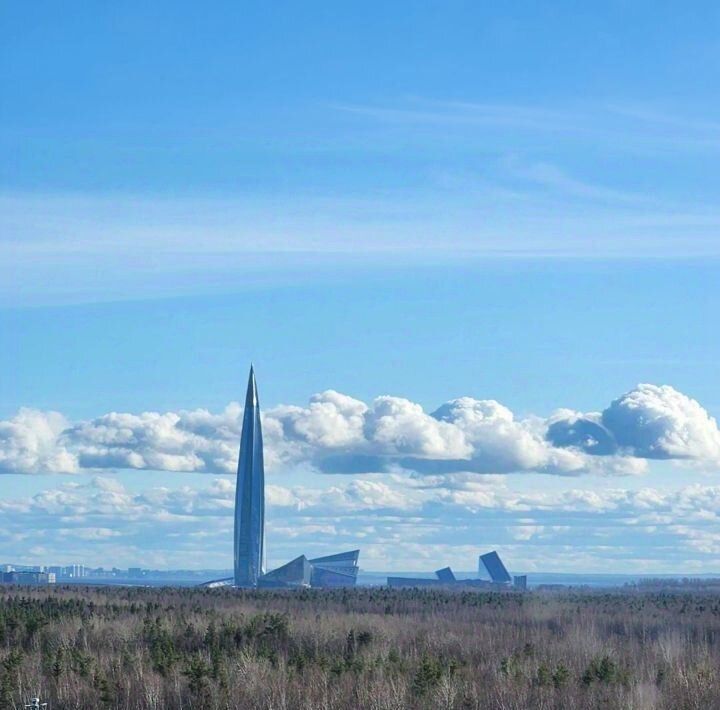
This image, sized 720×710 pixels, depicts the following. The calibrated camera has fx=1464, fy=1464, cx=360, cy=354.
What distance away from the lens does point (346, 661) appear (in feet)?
132

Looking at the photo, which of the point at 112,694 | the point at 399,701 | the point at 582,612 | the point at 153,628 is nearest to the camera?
the point at 399,701

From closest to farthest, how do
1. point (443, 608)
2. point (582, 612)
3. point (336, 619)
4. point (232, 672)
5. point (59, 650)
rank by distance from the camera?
point (232, 672) → point (59, 650) → point (336, 619) → point (582, 612) → point (443, 608)

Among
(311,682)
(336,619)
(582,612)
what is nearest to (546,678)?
(311,682)

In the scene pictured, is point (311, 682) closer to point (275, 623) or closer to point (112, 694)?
point (112, 694)

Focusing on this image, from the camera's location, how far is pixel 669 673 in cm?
3606

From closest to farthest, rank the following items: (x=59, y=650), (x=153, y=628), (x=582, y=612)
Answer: (x=59, y=650)
(x=153, y=628)
(x=582, y=612)

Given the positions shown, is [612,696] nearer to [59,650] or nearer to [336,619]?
[59,650]

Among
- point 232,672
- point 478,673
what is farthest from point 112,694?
point 478,673

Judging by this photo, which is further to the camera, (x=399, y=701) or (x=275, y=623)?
(x=275, y=623)

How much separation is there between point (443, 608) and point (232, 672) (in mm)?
47879

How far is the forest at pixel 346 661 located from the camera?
31.5 meters

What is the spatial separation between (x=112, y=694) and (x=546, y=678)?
33.1 feet

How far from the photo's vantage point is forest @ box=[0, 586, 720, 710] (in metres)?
31.5

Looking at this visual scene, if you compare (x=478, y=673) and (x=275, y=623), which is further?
(x=275, y=623)
